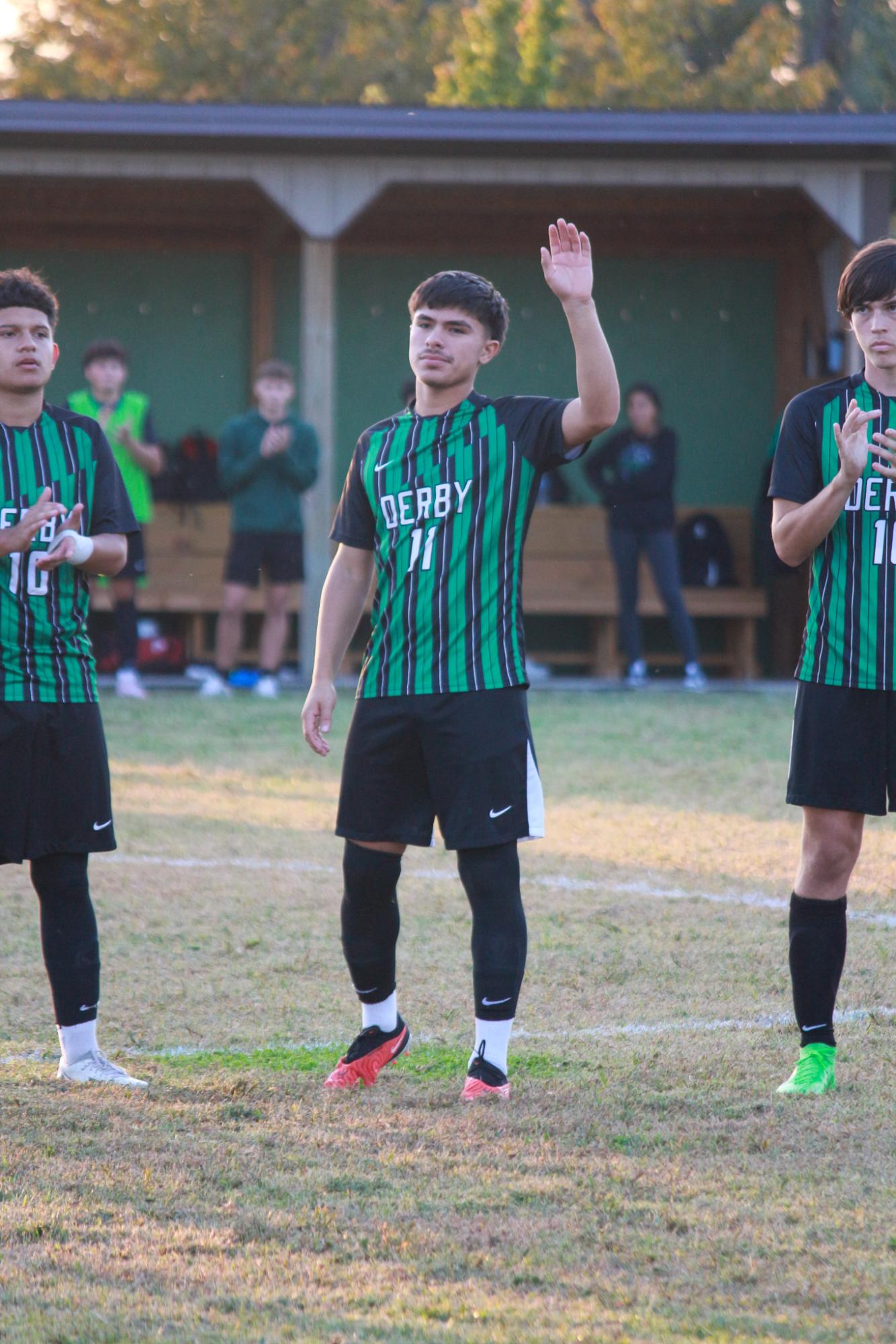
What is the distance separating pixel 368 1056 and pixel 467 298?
→ 1.65 metres

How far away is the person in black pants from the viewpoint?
1228 cm

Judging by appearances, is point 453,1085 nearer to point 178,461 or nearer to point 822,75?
point 178,461

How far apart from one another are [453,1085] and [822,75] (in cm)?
2751

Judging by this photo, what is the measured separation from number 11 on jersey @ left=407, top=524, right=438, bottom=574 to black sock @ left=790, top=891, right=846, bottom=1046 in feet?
3.53

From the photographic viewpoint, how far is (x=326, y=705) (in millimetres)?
3932

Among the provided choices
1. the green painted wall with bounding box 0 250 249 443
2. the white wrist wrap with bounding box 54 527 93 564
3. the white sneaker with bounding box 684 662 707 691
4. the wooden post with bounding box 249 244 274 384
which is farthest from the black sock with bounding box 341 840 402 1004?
the green painted wall with bounding box 0 250 249 443

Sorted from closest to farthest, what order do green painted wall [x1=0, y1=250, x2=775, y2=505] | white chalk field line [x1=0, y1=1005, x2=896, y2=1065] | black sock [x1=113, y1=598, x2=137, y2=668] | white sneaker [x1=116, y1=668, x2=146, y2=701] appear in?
1. white chalk field line [x1=0, y1=1005, x2=896, y2=1065]
2. black sock [x1=113, y1=598, x2=137, y2=668]
3. white sneaker [x1=116, y1=668, x2=146, y2=701]
4. green painted wall [x1=0, y1=250, x2=775, y2=505]

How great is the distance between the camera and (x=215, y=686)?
11.9m

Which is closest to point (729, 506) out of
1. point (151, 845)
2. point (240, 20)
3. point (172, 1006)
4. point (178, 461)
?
point (178, 461)

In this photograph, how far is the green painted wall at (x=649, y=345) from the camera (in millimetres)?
15203

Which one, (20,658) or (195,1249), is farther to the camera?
(20,658)

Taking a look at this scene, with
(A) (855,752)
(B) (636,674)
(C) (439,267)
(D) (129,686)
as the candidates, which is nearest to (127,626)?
(D) (129,686)

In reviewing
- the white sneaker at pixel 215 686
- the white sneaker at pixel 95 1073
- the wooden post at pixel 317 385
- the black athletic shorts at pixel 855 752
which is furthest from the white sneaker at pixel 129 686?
the black athletic shorts at pixel 855 752

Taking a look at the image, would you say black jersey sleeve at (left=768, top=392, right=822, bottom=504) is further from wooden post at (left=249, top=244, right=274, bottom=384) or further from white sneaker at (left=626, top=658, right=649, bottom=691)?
wooden post at (left=249, top=244, right=274, bottom=384)
